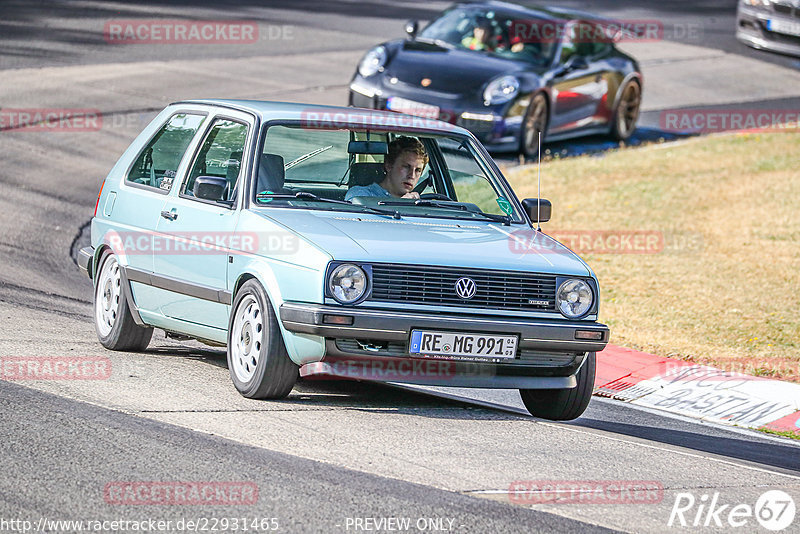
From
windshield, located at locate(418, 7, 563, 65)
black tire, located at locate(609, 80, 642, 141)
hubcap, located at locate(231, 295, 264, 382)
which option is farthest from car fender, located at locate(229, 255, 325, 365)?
black tire, located at locate(609, 80, 642, 141)

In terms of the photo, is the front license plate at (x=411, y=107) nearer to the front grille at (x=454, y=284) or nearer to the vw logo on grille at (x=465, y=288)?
the front grille at (x=454, y=284)

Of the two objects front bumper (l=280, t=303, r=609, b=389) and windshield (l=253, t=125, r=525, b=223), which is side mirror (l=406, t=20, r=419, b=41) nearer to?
windshield (l=253, t=125, r=525, b=223)

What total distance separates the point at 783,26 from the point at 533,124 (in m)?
8.44

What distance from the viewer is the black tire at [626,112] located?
18.9 meters

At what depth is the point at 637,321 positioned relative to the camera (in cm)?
1146

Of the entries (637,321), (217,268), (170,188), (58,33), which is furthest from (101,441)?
(58,33)

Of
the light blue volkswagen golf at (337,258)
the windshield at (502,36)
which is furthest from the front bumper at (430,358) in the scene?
the windshield at (502,36)

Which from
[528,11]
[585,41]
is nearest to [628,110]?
[585,41]

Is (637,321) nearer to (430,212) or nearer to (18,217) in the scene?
(430,212)

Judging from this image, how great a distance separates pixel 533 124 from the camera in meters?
16.9

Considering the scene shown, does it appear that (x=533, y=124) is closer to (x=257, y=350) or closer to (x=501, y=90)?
(x=501, y=90)

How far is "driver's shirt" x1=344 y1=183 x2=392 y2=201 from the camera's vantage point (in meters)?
7.95

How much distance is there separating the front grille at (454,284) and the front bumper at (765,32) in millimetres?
17587

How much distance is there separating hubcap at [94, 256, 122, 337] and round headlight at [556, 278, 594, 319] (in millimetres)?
2911
